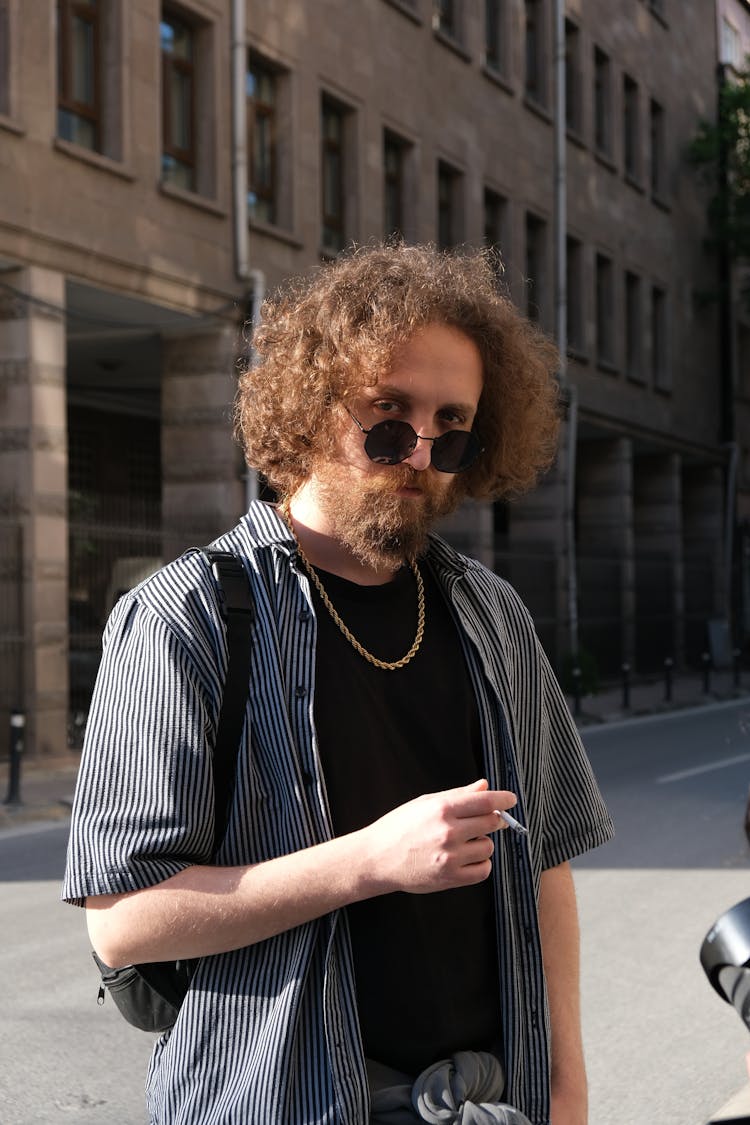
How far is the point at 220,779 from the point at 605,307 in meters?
28.2

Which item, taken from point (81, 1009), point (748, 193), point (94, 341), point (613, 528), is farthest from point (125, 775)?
point (748, 193)

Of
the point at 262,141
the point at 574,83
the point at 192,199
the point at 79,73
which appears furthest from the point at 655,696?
the point at 79,73

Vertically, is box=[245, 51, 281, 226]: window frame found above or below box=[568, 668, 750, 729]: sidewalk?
above

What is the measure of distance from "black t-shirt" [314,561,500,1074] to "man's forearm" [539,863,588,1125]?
157 millimetres

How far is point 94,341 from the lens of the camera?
1845 cm

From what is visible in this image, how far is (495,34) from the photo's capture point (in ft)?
81.5

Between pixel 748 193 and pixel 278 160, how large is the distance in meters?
16.9

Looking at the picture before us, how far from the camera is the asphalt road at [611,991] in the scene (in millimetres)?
4625

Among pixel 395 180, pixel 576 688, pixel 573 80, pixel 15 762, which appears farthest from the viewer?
pixel 573 80

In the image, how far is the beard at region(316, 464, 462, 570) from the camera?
190 cm

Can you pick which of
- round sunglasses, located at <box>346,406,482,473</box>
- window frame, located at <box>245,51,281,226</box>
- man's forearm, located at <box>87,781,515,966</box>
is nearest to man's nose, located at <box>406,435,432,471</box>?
round sunglasses, located at <box>346,406,482,473</box>


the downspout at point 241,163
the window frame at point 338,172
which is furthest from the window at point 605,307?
the downspout at point 241,163

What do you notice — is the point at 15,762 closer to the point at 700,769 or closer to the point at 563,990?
the point at 700,769

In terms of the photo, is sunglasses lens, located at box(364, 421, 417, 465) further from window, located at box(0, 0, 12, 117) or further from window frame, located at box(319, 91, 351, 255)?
window frame, located at box(319, 91, 351, 255)
